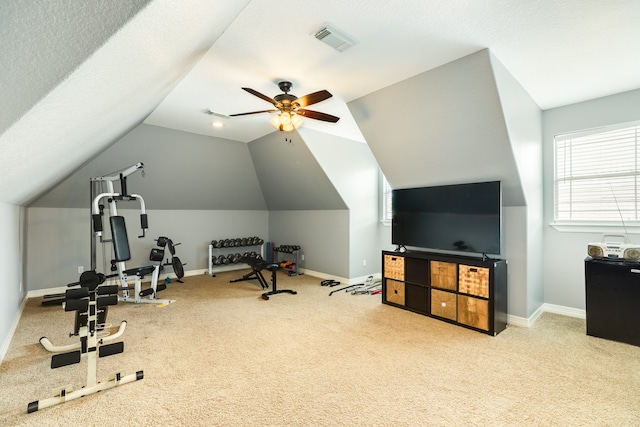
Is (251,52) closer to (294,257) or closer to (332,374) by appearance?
(332,374)

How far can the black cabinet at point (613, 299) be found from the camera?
3.04 metres

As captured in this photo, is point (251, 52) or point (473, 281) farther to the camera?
point (473, 281)

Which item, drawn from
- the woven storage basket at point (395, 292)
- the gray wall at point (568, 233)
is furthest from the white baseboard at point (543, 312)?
the woven storage basket at point (395, 292)

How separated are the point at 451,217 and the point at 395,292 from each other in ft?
4.51

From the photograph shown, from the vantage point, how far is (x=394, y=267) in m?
4.41

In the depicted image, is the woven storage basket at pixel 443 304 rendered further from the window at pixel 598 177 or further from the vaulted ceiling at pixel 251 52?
the vaulted ceiling at pixel 251 52

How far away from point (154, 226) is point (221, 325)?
3636mm

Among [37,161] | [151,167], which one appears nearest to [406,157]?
[37,161]

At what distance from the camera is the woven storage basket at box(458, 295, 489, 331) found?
133 inches

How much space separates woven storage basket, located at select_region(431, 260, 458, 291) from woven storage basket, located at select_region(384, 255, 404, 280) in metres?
0.50

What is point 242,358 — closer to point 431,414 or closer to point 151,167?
point 431,414

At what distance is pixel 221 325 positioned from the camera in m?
3.66

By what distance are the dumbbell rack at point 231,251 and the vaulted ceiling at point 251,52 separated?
3.73m

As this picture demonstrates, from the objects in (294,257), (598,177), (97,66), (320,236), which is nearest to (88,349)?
(97,66)
